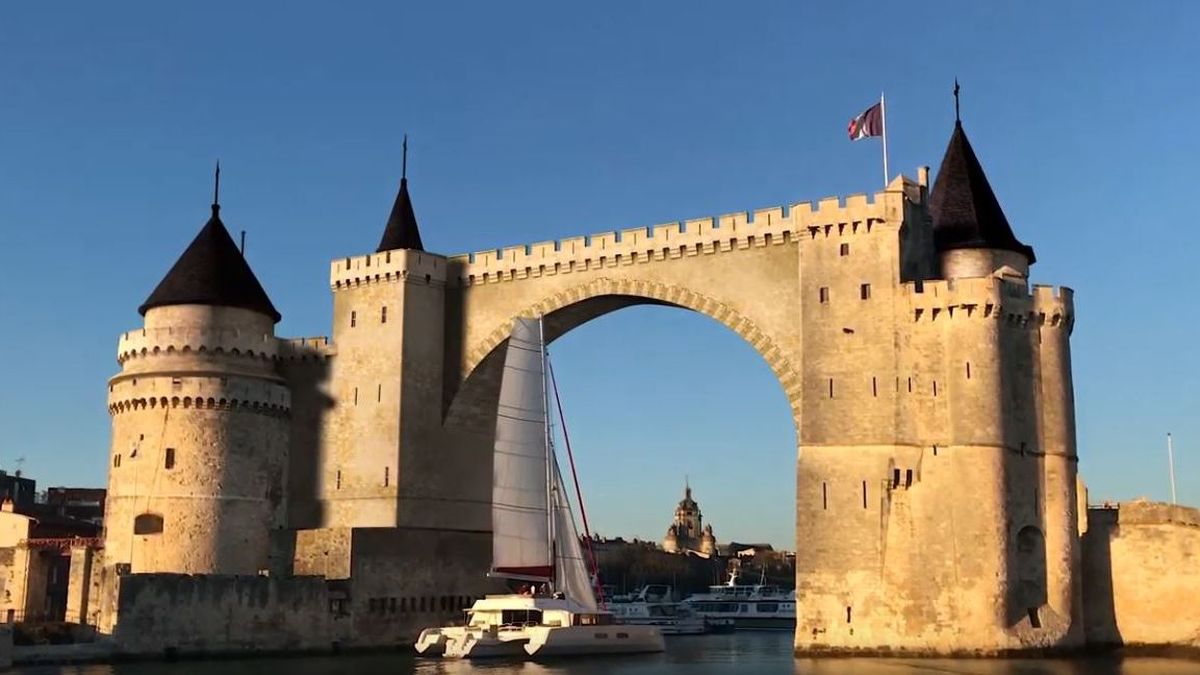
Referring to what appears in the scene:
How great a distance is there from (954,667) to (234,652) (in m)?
19.4

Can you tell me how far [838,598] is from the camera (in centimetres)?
3384

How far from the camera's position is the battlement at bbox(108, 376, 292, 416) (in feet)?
137

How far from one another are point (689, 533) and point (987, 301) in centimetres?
10773

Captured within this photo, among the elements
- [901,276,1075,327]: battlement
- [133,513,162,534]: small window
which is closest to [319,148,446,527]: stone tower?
[133,513,162,534]: small window

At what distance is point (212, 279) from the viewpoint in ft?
143

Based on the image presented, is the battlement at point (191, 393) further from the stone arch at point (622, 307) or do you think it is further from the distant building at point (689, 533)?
the distant building at point (689, 533)

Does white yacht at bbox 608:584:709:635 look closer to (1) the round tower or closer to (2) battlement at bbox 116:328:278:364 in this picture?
(1) the round tower

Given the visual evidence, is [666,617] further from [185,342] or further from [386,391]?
[185,342]

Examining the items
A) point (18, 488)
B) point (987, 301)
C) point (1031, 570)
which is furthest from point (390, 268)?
point (18, 488)

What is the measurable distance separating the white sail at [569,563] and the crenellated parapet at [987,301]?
1123 centimetres

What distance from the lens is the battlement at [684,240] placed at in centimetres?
3550

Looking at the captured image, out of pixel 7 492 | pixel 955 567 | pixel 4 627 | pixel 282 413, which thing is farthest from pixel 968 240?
pixel 7 492

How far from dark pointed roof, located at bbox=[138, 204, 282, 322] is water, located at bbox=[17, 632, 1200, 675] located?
1280 cm

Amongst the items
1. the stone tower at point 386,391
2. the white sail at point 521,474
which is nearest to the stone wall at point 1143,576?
the white sail at point 521,474
